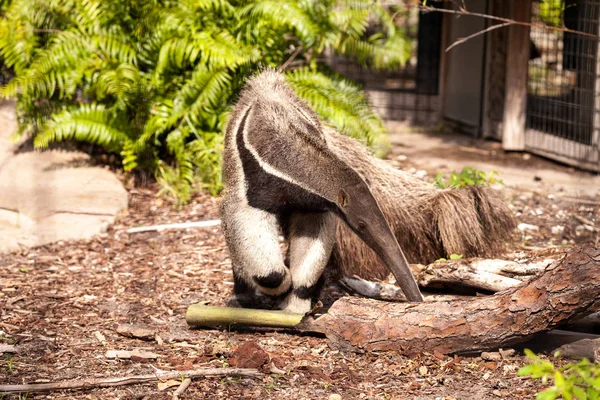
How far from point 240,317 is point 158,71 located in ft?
12.5

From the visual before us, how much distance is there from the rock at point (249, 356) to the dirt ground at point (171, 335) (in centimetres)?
1

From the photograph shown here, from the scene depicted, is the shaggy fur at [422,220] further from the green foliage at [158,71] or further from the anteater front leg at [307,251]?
the green foliage at [158,71]

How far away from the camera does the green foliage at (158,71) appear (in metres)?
7.06

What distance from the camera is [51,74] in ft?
23.1

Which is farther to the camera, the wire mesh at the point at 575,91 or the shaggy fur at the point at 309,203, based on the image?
the wire mesh at the point at 575,91

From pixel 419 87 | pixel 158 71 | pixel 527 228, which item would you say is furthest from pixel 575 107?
pixel 158 71

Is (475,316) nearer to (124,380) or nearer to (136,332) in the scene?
(124,380)

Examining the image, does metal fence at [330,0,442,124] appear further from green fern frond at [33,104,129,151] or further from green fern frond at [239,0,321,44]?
green fern frond at [33,104,129,151]

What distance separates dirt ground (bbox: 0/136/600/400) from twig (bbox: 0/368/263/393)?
0.10ft

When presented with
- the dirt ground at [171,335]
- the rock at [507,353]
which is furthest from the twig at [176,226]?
the rock at [507,353]

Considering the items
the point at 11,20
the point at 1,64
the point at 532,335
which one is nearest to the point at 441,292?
the point at 532,335

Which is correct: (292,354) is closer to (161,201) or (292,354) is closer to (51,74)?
(161,201)

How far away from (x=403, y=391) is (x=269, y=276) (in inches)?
44.1

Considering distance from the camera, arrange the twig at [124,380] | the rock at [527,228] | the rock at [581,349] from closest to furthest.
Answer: the twig at [124,380] → the rock at [581,349] → the rock at [527,228]
